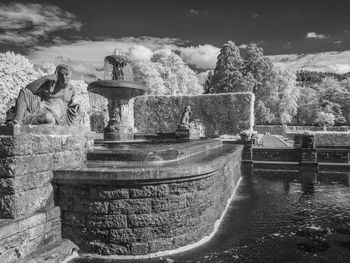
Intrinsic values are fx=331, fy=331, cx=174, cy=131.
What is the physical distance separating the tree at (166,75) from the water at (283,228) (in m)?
34.8

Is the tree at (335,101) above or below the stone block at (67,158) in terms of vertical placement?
above

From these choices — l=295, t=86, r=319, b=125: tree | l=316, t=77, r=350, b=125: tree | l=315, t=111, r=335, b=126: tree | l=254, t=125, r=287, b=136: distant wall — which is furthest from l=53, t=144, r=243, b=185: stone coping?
l=316, t=77, r=350, b=125: tree

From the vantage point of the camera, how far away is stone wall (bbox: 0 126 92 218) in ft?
14.1

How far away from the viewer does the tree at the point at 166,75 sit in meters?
44.0

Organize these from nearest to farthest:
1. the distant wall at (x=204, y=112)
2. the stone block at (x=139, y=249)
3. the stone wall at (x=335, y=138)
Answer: the stone block at (x=139, y=249), the stone wall at (x=335, y=138), the distant wall at (x=204, y=112)

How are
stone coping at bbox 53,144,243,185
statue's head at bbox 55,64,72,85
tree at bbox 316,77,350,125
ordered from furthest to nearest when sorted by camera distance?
tree at bbox 316,77,350,125 < statue's head at bbox 55,64,72,85 < stone coping at bbox 53,144,243,185

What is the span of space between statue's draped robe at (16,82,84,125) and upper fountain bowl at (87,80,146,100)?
173 inches

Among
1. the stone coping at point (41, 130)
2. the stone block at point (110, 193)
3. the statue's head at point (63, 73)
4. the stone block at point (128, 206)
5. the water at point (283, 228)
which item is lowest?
the water at point (283, 228)

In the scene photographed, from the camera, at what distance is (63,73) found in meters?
5.84

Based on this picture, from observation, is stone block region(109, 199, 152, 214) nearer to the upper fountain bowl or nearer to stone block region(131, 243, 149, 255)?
stone block region(131, 243, 149, 255)

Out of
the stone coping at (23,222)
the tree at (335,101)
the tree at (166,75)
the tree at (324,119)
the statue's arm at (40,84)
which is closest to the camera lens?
the stone coping at (23,222)

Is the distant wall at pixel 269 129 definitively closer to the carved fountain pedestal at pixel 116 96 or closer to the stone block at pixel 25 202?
the carved fountain pedestal at pixel 116 96

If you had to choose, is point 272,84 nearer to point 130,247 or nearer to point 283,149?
point 283,149

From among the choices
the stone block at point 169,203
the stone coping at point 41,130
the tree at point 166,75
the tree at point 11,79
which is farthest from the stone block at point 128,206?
the tree at point 166,75
